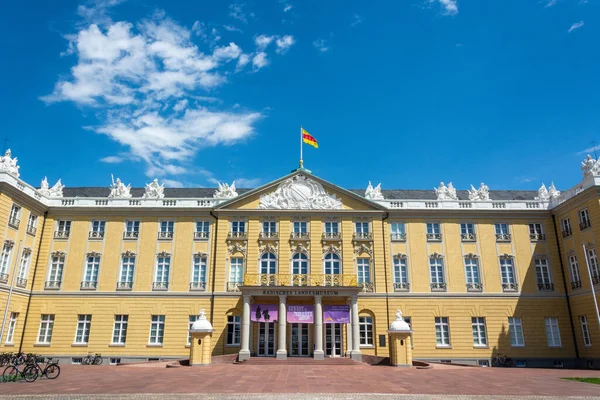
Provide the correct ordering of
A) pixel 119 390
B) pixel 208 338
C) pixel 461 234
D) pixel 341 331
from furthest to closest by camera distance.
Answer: pixel 461 234, pixel 341 331, pixel 208 338, pixel 119 390

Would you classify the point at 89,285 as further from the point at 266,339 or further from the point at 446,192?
the point at 446,192

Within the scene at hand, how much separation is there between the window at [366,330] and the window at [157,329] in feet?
48.6

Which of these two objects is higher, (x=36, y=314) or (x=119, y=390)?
(x=36, y=314)

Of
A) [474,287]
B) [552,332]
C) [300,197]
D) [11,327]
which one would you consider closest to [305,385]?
[300,197]

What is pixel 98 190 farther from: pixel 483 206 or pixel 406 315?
pixel 483 206

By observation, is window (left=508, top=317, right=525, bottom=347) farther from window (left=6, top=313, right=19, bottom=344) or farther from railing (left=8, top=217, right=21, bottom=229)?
railing (left=8, top=217, right=21, bottom=229)

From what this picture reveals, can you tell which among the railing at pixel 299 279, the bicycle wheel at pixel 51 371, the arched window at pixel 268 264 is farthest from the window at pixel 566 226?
the bicycle wheel at pixel 51 371

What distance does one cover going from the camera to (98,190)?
141 ft

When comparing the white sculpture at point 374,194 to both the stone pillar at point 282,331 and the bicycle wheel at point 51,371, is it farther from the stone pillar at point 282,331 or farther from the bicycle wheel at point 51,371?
the bicycle wheel at point 51,371

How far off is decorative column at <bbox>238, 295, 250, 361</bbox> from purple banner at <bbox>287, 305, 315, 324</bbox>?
3.00m

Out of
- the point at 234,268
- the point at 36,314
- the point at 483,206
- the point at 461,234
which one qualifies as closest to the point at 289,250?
the point at 234,268

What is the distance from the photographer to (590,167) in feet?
107

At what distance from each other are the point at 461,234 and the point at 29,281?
111ft

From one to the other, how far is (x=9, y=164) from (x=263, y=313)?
21073mm
